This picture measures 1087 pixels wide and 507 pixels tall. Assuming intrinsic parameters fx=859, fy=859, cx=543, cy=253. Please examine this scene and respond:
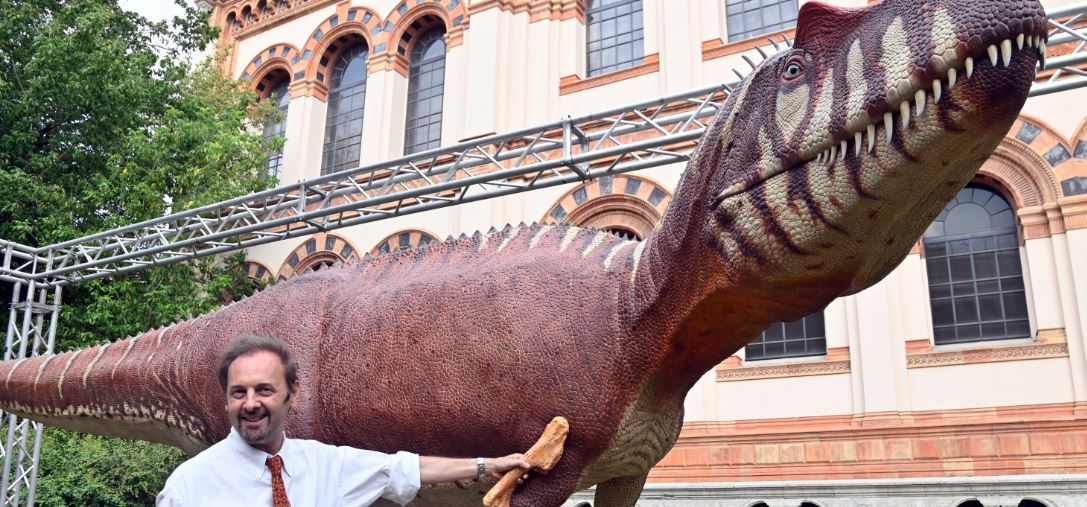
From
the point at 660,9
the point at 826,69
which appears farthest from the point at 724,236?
the point at 660,9

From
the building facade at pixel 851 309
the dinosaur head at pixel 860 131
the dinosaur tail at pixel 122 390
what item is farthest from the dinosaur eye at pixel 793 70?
the building facade at pixel 851 309

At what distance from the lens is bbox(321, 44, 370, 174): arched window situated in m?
14.2

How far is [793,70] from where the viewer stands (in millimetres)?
2270

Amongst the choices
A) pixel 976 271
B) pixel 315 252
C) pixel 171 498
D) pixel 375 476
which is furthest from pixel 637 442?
pixel 315 252

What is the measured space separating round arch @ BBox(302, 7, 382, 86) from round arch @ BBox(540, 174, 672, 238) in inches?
204

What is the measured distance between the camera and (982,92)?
185 cm

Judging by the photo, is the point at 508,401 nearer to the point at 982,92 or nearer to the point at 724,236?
the point at 724,236

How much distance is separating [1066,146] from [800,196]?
28.0 ft

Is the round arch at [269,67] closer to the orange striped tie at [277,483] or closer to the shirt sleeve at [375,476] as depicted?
the shirt sleeve at [375,476]

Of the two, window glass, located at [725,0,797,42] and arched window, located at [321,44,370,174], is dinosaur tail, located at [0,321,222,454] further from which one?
arched window, located at [321,44,370,174]

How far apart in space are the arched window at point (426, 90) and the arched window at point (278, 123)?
224 centimetres

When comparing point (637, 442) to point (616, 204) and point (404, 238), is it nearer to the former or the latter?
point (616, 204)

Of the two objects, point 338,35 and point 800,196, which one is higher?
point 338,35

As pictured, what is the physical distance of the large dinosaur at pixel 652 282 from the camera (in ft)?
6.41
